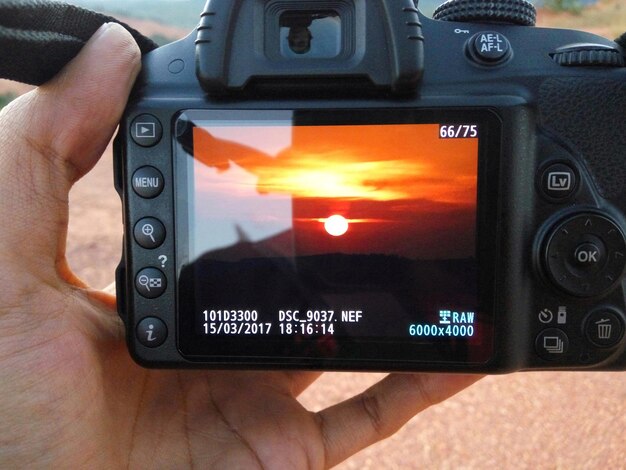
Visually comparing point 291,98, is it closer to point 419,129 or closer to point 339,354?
point 419,129

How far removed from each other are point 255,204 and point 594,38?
405 millimetres

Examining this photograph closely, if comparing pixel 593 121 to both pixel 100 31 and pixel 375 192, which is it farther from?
pixel 100 31

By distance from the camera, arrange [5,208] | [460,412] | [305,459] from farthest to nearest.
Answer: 1. [460,412]
2. [305,459]
3. [5,208]

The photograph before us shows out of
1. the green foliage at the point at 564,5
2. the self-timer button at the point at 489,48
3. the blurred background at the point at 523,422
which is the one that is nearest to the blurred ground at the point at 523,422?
the blurred background at the point at 523,422

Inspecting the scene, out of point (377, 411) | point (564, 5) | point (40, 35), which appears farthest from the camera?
point (564, 5)

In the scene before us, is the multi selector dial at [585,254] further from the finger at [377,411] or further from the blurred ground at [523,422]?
the blurred ground at [523,422]

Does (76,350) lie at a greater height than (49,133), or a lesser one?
lesser

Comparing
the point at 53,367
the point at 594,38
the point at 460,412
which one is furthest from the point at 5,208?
the point at 460,412

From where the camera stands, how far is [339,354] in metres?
0.72

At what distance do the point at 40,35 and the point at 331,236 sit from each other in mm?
346

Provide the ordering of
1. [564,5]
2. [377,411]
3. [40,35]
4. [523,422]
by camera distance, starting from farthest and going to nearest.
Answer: [564,5] < [523,422] < [377,411] < [40,35]

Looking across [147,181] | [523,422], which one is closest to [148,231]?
[147,181]

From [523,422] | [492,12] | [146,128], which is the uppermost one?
[492,12]

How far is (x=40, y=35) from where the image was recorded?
0.64 meters
